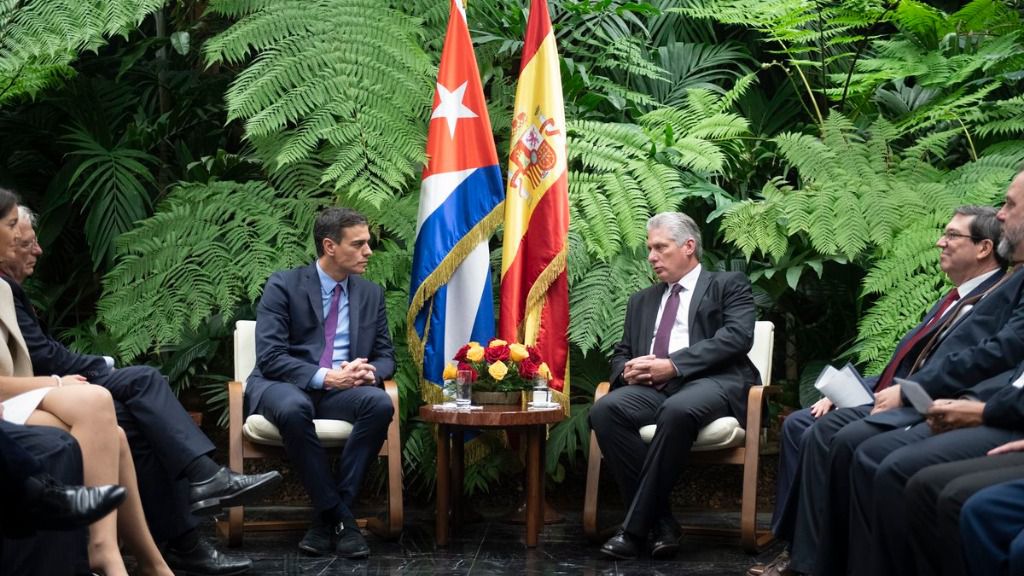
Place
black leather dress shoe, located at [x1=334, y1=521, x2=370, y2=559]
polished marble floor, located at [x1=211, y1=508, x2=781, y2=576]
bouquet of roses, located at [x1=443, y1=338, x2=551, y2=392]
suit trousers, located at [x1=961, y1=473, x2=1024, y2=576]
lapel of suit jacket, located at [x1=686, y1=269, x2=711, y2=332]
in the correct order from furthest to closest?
lapel of suit jacket, located at [x1=686, y1=269, x2=711, y2=332] → bouquet of roses, located at [x1=443, y1=338, x2=551, y2=392] → black leather dress shoe, located at [x1=334, y1=521, x2=370, y2=559] → polished marble floor, located at [x1=211, y1=508, x2=781, y2=576] → suit trousers, located at [x1=961, y1=473, x2=1024, y2=576]

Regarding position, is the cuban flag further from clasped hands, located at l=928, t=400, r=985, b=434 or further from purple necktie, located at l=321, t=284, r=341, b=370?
clasped hands, located at l=928, t=400, r=985, b=434

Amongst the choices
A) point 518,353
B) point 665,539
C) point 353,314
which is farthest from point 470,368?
point 665,539

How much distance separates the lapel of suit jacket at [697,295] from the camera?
14.3 ft

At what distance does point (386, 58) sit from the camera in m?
4.87

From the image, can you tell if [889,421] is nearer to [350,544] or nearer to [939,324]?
[939,324]

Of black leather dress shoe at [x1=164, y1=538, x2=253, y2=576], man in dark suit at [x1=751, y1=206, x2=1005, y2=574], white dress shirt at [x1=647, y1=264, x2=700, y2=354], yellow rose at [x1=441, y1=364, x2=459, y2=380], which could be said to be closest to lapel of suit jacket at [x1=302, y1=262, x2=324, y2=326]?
yellow rose at [x1=441, y1=364, x2=459, y2=380]

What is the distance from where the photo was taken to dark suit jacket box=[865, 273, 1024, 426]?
3.10 m

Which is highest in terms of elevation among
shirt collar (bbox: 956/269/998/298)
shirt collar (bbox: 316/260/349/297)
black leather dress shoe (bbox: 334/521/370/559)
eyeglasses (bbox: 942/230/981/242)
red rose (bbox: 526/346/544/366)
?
eyeglasses (bbox: 942/230/981/242)

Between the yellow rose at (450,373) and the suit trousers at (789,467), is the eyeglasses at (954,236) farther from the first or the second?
the yellow rose at (450,373)

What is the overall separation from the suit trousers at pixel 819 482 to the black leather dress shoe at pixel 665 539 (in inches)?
20.7

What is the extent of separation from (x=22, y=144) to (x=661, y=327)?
11.5ft

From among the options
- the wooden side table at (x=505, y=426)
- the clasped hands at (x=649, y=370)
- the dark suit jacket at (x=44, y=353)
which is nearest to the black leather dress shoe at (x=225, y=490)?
the dark suit jacket at (x=44, y=353)

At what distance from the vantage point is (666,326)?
14.4ft

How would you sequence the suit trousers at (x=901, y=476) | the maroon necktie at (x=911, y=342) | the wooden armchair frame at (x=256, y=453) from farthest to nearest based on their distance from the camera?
the wooden armchair frame at (x=256, y=453) < the maroon necktie at (x=911, y=342) < the suit trousers at (x=901, y=476)
